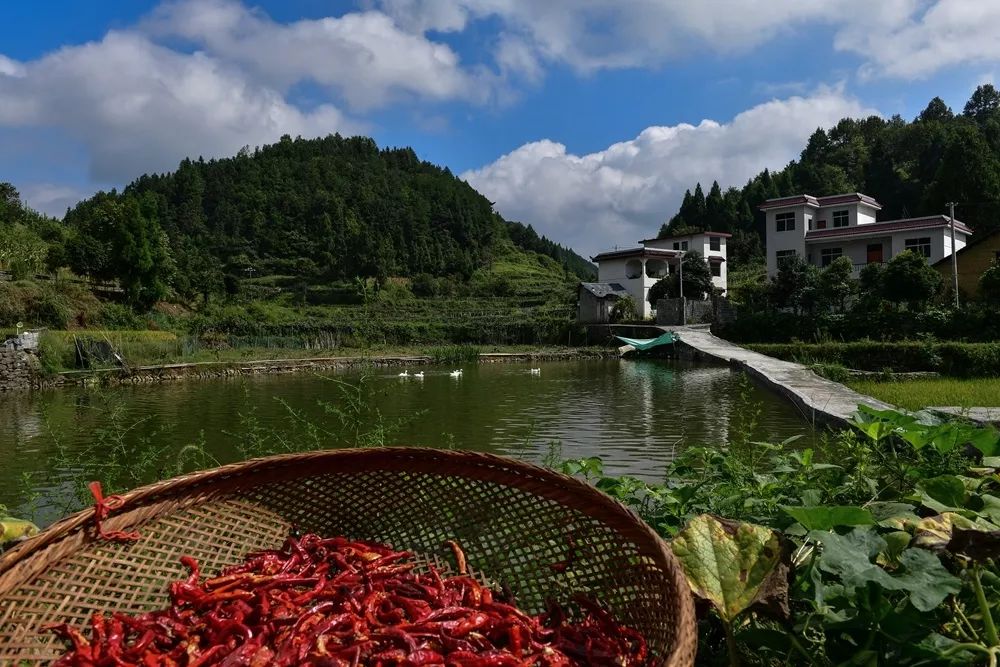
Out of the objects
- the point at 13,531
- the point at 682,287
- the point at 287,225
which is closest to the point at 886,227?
the point at 682,287

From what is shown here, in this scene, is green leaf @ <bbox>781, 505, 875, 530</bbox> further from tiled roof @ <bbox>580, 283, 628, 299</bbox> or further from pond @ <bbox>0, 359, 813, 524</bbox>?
tiled roof @ <bbox>580, 283, 628, 299</bbox>

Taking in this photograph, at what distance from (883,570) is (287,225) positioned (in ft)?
242

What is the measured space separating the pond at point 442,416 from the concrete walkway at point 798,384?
1.17ft

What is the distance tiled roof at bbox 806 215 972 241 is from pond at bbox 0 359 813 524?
15.2 m

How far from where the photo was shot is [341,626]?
168 cm

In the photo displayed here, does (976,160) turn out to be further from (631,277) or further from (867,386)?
(867,386)

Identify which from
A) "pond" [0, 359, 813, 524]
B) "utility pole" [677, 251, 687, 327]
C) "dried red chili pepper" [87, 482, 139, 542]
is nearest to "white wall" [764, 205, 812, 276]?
"utility pole" [677, 251, 687, 327]

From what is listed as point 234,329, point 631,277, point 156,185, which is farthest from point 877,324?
point 156,185

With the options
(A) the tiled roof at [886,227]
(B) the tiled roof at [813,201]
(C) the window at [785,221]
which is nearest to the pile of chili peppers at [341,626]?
(A) the tiled roof at [886,227]

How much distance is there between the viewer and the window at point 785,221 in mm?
32625

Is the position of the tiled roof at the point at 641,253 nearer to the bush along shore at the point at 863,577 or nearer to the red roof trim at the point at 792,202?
the red roof trim at the point at 792,202

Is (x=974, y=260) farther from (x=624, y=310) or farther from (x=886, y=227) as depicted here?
(x=624, y=310)

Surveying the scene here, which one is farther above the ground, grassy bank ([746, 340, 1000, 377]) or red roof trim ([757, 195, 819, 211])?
red roof trim ([757, 195, 819, 211])

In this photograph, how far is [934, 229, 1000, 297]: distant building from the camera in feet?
78.2
